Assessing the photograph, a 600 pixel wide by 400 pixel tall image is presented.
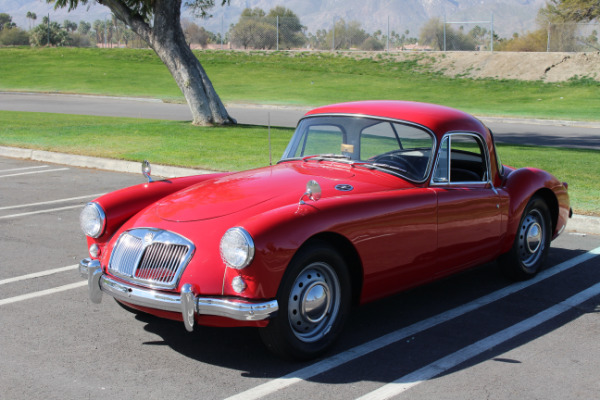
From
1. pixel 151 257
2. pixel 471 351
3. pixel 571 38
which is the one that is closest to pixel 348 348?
pixel 471 351

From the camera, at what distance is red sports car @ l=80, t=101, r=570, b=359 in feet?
14.1

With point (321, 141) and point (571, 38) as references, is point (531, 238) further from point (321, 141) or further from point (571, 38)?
point (571, 38)

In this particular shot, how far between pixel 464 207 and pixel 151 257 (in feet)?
8.09

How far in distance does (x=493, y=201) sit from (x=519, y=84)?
31.3 meters

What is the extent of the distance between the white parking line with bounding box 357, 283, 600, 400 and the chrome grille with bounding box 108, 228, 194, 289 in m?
1.37

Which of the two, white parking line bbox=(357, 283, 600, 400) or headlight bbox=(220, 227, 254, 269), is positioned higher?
headlight bbox=(220, 227, 254, 269)

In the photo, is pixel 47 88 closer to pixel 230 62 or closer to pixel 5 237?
pixel 230 62

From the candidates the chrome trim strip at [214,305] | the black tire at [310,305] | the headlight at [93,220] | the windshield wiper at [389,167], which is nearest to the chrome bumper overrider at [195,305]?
the chrome trim strip at [214,305]

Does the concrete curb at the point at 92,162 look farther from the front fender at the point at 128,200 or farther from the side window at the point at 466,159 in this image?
the side window at the point at 466,159

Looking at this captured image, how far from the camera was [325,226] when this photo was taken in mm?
4508

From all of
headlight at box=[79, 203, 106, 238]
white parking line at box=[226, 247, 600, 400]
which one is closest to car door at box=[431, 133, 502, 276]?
white parking line at box=[226, 247, 600, 400]

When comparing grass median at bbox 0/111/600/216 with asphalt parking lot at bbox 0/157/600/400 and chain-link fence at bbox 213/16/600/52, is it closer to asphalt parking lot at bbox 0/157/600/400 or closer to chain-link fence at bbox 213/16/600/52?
asphalt parking lot at bbox 0/157/600/400

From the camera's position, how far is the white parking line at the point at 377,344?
4.12 meters

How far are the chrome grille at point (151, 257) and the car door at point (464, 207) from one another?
1.99 m
